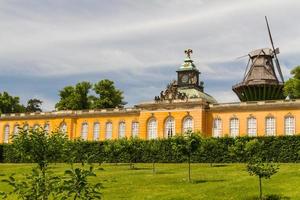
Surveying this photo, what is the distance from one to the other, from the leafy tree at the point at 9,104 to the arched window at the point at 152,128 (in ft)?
104

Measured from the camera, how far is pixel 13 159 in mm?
68688

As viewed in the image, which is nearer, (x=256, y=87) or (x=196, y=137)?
(x=196, y=137)

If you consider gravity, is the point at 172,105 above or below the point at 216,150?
above

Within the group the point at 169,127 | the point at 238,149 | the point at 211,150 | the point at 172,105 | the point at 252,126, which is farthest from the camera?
the point at 169,127

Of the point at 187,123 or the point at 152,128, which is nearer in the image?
the point at 187,123

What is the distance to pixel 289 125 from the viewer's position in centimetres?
6153

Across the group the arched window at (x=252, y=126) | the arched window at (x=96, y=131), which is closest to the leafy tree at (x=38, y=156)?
the arched window at (x=252, y=126)

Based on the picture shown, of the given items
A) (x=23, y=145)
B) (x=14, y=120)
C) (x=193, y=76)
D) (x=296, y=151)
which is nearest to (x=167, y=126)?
(x=193, y=76)

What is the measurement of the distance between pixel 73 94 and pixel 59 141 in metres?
67.1

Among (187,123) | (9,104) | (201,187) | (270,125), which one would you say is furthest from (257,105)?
(9,104)

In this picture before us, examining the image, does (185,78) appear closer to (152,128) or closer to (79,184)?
(152,128)

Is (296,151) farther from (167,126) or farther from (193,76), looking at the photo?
(193,76)

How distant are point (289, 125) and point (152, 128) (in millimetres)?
18151

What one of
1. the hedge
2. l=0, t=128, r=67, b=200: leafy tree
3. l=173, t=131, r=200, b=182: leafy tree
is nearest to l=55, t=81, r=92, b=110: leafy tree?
the hedge
